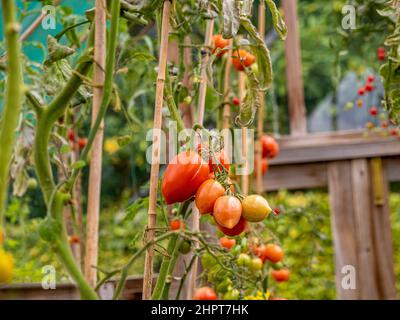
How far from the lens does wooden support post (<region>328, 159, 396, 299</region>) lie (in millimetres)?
2336

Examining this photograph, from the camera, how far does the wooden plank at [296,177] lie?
8.26 ft

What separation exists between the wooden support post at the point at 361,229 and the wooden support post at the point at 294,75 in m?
0.22

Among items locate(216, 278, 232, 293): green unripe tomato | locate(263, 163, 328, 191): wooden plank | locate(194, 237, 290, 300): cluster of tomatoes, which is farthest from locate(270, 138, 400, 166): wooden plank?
locate(216, 278, 232, 293): green unripe tomato

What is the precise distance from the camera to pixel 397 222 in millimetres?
3836

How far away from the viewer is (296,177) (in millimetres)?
2557

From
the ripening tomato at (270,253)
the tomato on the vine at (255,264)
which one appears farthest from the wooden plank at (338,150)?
the tomato on the vine at (255,264)

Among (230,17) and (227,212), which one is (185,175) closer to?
(227,212)

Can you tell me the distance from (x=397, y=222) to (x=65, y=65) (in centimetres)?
326

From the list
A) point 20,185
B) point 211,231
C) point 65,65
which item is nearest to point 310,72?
point 211,231

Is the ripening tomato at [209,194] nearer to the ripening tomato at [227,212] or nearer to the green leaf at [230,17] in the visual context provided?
the ripening tomato at [227,212]

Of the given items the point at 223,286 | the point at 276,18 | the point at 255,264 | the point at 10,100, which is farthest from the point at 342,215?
the point at 10,100

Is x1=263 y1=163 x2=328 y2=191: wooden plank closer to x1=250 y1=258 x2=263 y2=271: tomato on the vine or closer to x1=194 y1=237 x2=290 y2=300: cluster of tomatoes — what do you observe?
x1=194 y1=237 x2=290 y2=300: cluster of tomatoes

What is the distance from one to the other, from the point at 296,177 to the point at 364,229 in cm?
35
